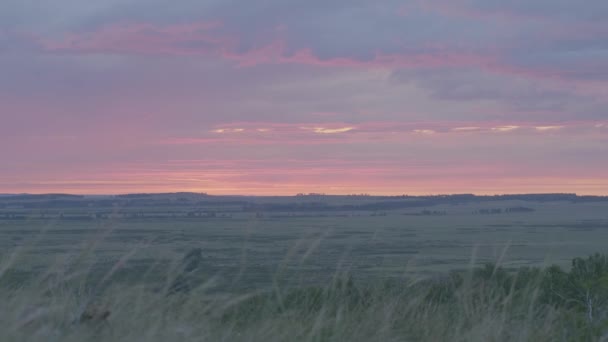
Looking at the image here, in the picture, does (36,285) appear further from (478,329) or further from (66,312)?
(478,329)

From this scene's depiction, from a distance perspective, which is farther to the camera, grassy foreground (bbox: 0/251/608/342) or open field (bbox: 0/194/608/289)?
open field (bbox: 0/194/608/289)

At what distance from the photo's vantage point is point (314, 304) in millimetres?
7727

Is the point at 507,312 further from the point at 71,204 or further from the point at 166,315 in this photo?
the point at 71,204

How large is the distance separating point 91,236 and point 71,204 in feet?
20.8

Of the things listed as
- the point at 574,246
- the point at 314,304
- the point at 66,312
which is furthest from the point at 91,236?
the point at 574,246

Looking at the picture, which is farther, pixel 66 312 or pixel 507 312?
pixel 507 312

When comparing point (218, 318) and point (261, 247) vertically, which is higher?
point (218, 318)

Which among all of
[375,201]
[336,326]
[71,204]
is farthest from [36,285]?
[375,201]

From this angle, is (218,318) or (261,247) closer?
(218,318)

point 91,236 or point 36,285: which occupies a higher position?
point 91,236

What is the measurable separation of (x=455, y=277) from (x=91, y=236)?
6.38 meters

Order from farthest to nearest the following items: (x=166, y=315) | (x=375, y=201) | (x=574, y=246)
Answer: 1. (x=375, y=201)
2. (x=574, y=246)
3. (x=166, y=315)

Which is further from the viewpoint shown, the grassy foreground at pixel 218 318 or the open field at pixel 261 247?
the open field at pixel 261 247

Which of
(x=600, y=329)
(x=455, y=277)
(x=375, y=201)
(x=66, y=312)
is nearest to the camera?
(x=66, y=312)
